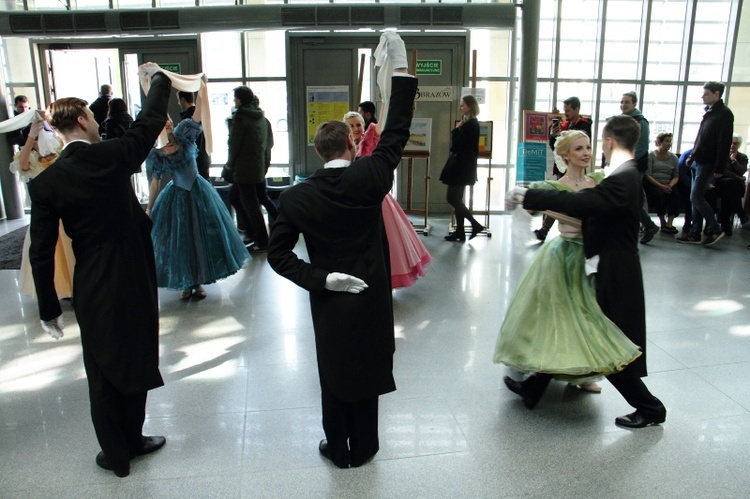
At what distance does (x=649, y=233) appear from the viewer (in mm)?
6465

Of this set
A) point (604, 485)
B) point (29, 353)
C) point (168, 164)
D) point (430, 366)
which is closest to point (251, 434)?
point (430, 366)

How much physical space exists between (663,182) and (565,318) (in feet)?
18.7

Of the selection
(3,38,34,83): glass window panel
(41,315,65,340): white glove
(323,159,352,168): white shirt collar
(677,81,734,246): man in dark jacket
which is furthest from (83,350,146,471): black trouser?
(3,38,34,83): glass window panel

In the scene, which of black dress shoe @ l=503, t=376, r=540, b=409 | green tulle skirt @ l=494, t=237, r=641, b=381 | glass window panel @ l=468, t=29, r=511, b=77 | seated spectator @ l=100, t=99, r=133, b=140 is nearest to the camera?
green tulle skirt @ l=494, t=237, r=641, b=381

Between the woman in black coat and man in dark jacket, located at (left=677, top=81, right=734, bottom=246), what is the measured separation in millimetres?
2478

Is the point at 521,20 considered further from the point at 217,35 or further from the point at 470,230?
the point at 217,35

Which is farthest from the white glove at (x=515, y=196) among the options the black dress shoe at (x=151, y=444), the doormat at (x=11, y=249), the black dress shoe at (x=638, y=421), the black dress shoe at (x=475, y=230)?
the doormat at (x=11, y=249)

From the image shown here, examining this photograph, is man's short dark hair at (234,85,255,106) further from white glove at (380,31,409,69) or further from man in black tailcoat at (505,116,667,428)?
man in black tailcoat at (505,116,667,428)

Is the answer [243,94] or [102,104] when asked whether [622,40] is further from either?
[102,104]

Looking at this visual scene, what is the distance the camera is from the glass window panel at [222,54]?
8617 millimetres

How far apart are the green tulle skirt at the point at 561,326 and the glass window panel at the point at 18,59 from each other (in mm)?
8768

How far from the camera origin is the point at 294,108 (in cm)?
841

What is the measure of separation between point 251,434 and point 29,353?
1.92 m

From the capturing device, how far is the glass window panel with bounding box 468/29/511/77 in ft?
27.7
